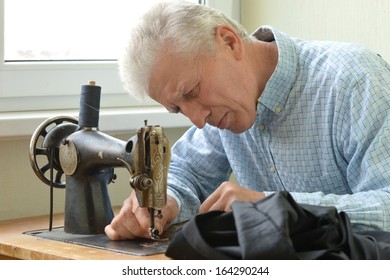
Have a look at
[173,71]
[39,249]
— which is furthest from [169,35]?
[39,249]

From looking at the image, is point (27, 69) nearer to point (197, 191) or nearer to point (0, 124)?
point (0, 124)

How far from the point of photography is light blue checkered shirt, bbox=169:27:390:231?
1.92 metres

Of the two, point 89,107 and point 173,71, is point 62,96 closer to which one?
point 89,107

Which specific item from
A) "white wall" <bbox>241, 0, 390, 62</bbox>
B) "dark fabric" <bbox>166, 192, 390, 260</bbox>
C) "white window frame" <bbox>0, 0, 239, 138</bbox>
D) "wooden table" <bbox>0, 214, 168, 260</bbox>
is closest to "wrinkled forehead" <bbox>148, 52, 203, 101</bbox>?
"wooden table" <bbox>0, 214, 168, 260</bbox>

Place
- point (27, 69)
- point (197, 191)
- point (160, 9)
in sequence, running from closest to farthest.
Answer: point (160, 9)
point (197, 191)
point (27, 69)

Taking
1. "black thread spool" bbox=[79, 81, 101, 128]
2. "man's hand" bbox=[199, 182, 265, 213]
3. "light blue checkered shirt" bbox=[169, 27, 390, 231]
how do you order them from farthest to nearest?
"black thread spool" bbox=[79, 81, 101, 128]
"light blue checkered shirt" bbox=[169, 27, 390, 231]
"man's hand" bbox=[199, 182, 265, 213]

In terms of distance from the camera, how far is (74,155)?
2.14m

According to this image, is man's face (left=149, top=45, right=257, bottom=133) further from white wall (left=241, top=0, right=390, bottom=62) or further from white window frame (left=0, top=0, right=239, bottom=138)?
white wall (left=241, top=0, right=390, bottom=62)

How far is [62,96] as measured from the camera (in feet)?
9.11

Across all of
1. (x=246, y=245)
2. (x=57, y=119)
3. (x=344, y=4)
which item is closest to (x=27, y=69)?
(x=57, y=119)

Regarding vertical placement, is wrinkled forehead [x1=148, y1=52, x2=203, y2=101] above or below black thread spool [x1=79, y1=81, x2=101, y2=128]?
above

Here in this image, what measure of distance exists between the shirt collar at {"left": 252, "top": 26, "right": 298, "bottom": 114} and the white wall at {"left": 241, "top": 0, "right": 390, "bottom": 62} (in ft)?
1.85

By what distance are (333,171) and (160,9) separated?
0.56 metres

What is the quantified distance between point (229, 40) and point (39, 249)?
64cm
